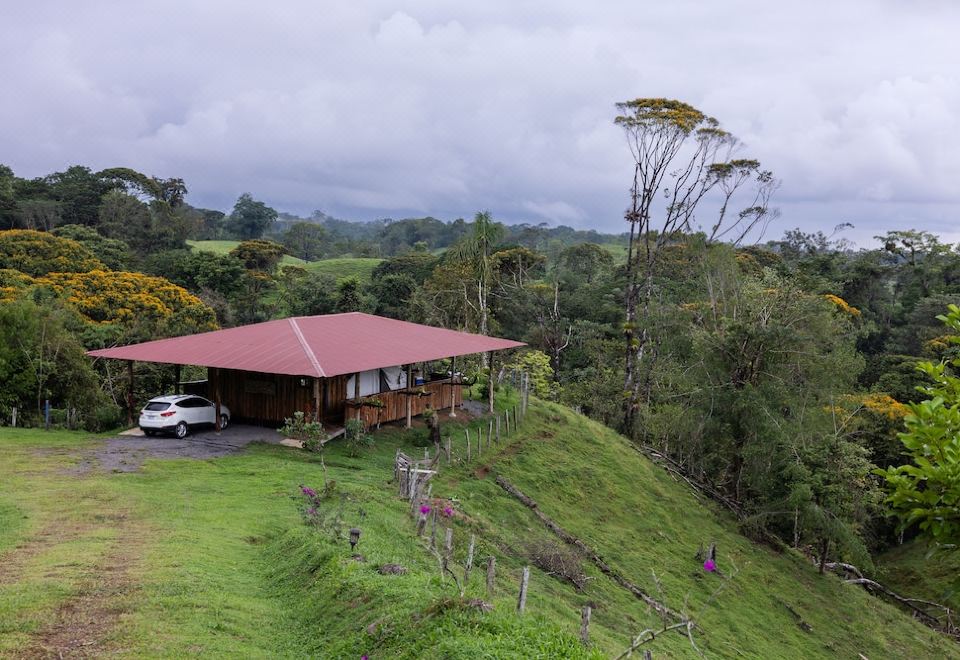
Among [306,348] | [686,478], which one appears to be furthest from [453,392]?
[686,478]

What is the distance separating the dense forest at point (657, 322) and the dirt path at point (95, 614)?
799 centimetres

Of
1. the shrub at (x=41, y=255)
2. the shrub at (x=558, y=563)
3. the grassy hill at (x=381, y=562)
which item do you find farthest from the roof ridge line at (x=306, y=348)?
the shrub at (x=41, y=255)

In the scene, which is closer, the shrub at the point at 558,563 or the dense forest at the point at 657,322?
the shrub at the point at 558,563

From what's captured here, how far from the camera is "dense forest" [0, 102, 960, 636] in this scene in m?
24.1

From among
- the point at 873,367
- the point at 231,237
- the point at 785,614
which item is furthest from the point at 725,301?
the point at 231,237

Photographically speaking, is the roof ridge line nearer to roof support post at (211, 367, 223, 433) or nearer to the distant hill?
the distant hill

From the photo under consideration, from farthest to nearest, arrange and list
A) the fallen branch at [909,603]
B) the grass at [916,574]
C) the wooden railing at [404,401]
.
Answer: the grass at [916,574]
the fallen branch at [909,603]
the wooden railing at [404,401]

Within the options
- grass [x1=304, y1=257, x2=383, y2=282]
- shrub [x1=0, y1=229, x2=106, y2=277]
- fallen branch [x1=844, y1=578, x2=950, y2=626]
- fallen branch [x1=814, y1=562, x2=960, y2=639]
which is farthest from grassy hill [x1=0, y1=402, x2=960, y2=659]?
grass [x1=304, y1=257, x2=383, y2=282]

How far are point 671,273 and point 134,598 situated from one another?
45672mm

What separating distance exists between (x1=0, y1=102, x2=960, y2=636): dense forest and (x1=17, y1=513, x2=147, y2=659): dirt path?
7.99 metres

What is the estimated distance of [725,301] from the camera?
29938mm

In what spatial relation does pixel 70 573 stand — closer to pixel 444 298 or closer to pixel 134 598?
pixel 134 598

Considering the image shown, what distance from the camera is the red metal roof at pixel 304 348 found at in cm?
2034

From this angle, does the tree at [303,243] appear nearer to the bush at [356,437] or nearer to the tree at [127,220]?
the tree at [127,220]
